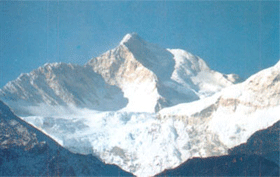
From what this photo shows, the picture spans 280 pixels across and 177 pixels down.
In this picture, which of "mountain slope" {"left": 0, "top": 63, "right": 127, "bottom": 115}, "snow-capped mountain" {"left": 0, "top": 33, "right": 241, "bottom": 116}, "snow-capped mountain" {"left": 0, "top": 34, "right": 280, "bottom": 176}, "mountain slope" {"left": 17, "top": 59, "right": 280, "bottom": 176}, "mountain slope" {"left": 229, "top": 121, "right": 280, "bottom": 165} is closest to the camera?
"mountain slope" {"left": 229, "top": 121, "right": 280, "bottom": 165}

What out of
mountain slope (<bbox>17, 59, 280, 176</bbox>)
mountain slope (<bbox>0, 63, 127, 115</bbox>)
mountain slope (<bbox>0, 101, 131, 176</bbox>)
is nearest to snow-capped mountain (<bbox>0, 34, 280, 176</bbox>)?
mountain slope (<bbox>17, 59, 280, 176</bbox>)

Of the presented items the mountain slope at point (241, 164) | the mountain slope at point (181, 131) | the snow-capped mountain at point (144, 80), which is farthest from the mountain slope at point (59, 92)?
the mountain slope at point (241, 164)

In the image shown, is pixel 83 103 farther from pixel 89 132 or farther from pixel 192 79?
pixel 192 79

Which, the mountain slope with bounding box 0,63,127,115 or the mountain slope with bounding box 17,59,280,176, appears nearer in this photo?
the mountain slope with bounding box 17,59,280,176

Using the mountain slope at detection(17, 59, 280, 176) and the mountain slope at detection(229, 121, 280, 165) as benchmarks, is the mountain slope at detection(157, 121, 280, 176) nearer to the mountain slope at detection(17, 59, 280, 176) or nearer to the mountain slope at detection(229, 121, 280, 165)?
the mountain slope at detection(229, 121, 280, 165)

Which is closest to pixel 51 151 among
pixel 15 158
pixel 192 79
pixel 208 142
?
pixel 15 158
